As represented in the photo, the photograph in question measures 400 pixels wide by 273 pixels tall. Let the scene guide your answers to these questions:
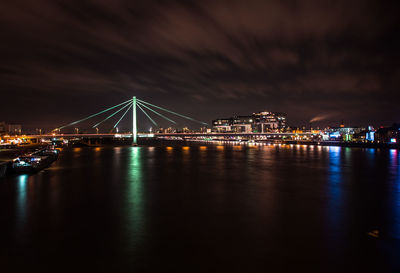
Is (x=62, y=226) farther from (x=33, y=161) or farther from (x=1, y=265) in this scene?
(x=33, y=161)

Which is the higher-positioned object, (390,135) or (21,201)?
(390,135)

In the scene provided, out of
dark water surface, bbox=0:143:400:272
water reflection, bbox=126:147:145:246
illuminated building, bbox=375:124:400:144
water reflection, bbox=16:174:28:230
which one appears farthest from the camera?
illuminated building, bbox=375:124:400:144

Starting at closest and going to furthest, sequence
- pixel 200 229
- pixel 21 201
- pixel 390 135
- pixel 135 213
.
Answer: pixel 200 229 → pixel 135 213 → pixel 21 201 → pixel 390 135

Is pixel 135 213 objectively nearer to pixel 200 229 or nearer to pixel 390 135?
pixel 200 229

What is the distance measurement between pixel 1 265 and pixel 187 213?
5.39 metres

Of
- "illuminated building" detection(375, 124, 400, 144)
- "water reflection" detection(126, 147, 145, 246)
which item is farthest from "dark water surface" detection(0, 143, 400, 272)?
"illuminated building" detection(375, 124, 400, 144)

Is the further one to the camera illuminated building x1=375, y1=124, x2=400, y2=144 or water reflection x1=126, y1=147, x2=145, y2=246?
illuminated building x1=375, y1=124, x2=400, y2=144

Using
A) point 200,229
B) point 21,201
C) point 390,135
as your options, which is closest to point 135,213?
point 200,229

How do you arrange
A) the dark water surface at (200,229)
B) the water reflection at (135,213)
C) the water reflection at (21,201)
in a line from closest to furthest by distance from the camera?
the dark water surface at (200,229)
the water reflection at (135,213)
the water reflection at (21,201)

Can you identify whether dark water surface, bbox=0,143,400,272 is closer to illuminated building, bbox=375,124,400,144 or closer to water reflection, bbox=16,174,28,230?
water reflection, bbox=16,174,28,230

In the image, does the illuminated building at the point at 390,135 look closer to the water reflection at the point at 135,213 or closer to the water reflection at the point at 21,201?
the water reflection at the point at 135,213

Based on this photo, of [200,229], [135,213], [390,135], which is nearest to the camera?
[200,229]

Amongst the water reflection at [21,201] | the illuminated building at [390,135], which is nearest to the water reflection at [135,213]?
the water reflection at [21,201]

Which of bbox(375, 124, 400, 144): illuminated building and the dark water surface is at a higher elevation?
bbox(375, 124, 400, 144): illuminated building
